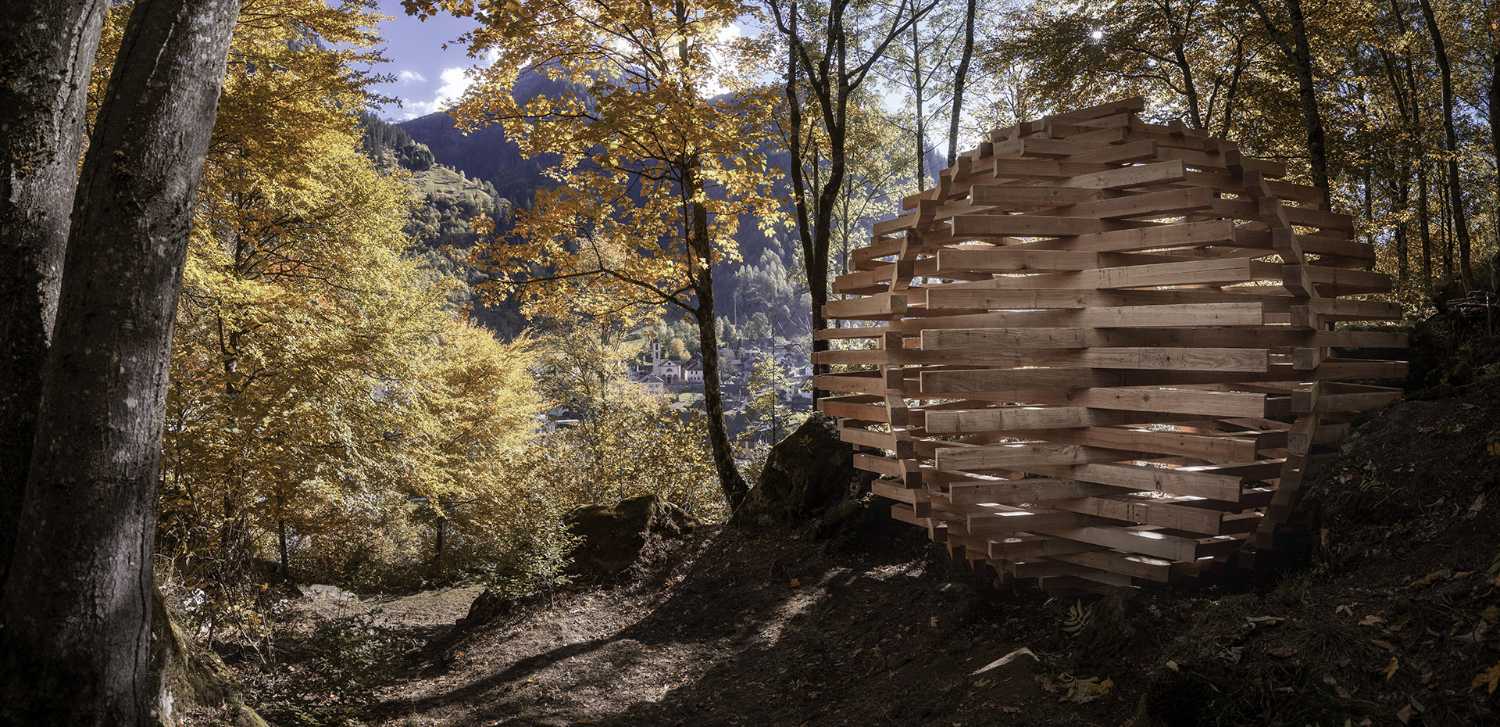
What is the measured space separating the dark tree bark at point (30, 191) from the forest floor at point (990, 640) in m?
3.16

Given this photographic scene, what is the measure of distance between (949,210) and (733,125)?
5214mm

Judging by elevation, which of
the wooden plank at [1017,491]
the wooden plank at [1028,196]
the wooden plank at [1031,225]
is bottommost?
the wooden plank at [1017,491]

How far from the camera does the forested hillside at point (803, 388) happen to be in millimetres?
2998

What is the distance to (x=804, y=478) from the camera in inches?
376

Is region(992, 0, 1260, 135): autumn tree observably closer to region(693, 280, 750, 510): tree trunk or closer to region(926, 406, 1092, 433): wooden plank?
region(693, 280, 750, 510): tree trunk

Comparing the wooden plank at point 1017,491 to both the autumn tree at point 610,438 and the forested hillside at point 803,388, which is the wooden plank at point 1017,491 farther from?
the autumn tree at point 610,438

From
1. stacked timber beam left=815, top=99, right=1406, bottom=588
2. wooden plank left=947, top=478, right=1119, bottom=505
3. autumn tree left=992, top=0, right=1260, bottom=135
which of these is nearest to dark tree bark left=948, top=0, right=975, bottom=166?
autumn tree left=992, top=0, right=1260, bottom=135

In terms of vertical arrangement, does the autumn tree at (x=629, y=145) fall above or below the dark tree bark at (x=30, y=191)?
above

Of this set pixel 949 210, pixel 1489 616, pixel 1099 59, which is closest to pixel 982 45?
pixel 1099 59

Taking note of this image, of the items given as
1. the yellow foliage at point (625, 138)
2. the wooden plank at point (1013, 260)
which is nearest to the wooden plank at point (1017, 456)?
the wooden plank at point (1013, 260)

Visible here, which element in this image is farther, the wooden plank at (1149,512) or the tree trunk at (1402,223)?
the tree trunk at (1402,223)

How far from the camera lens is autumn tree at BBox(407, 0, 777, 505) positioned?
30.1 feet

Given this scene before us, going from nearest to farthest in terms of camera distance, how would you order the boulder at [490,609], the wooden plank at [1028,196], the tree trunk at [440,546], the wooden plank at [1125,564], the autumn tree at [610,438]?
the wooden plank at [1125,564], the wooden plank at [1028,196], the boulder at [490,609], the autumn tree at [610,438], the tree trunk at [440,546]

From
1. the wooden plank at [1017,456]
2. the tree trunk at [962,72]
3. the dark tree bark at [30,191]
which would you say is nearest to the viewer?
the dark tree bark at [30,191]
